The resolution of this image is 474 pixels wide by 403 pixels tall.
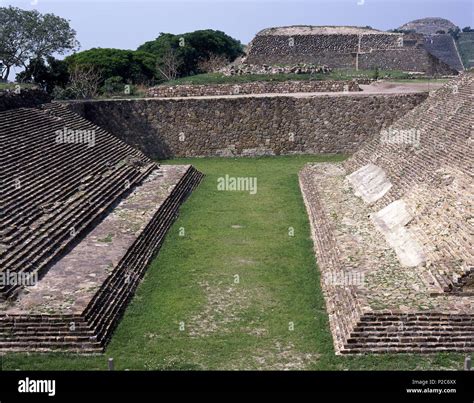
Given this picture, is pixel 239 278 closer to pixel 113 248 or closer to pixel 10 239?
pixel 113 248

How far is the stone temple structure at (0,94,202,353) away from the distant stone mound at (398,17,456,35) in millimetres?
58467

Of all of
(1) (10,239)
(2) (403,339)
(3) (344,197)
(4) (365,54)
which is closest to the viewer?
(2) (403,339)

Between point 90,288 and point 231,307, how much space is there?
212cm

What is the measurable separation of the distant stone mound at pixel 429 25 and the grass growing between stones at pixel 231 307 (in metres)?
60.9

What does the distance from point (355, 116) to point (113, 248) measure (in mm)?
12648

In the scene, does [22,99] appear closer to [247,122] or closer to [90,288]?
[247,122]

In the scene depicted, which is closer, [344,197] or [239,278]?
[239,278]

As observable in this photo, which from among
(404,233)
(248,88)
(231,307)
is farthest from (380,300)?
(248,88)

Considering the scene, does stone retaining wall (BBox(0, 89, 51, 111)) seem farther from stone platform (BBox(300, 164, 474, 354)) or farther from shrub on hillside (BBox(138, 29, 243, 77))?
shrub on hillside (BBox(138, 29, 243, 77))

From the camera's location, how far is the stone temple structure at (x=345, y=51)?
35.4m

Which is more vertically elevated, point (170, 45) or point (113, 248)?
point (170, 45)

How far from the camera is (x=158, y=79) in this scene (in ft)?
120
